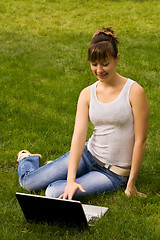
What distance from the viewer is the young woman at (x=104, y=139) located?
11.4 ft

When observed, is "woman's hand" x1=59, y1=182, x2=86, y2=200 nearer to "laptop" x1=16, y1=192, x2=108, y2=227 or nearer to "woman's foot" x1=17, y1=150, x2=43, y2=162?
"laptop" x1=16, y1=192, x2=108, y2=227

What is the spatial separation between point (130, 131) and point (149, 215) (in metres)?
0.78

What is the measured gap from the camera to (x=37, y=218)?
346cm

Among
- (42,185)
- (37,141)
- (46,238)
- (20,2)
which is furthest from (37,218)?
(20,2)

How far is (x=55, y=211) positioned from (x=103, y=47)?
4.76 ft

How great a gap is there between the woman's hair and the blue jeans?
3.33ft

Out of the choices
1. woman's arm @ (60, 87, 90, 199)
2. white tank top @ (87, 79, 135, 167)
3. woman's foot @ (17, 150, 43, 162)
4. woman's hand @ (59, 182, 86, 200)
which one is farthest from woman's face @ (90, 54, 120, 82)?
woman's foot @ (17, 150, 43, 162)

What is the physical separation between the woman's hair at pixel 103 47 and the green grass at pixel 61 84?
1.36 m

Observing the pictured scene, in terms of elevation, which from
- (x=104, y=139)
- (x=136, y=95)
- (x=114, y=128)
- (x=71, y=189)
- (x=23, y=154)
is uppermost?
(x=136, y=95)

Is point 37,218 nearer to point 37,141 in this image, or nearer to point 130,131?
point 130,131

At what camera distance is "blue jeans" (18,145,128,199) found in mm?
3740

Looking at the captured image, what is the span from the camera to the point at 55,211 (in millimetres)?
3262

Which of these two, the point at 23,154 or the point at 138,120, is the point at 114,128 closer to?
the point at 138,120

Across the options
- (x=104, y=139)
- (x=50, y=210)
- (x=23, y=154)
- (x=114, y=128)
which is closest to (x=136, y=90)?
(x=114, y=128)
